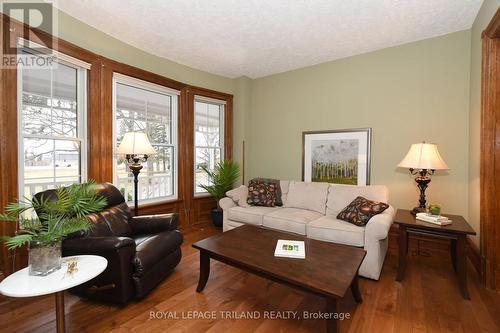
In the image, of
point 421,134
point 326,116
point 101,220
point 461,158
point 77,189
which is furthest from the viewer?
point 326,116

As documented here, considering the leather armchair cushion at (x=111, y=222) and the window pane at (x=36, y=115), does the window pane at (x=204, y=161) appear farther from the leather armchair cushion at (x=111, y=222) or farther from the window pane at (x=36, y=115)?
the window pane at (x=36, y=115)

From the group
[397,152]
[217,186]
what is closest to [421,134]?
[397,152]

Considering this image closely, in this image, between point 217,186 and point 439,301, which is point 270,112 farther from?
point 439,301

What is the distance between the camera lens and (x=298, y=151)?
4145mm

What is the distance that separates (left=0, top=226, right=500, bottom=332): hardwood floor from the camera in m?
1.74

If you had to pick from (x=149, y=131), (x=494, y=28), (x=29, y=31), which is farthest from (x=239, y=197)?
(x=494, y=28)

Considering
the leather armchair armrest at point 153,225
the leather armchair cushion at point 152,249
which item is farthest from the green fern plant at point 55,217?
the leather armchair armrest at point 153,225

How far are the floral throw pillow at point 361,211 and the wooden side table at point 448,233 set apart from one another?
0.70ft

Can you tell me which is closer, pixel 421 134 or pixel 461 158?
pixel 461 158

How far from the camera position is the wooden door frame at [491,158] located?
2.17 metres

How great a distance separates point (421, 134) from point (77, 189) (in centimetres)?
378

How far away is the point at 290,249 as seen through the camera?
6.61 ft

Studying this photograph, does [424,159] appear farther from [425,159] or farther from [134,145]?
[134,145]

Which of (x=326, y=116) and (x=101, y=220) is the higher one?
(x=326, y=116)
